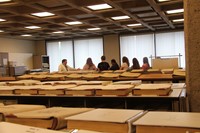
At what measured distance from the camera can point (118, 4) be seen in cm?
582

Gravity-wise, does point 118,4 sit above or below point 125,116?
above

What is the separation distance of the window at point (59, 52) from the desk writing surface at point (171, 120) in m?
11.9

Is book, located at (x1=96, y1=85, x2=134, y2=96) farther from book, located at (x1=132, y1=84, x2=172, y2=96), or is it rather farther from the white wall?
the white wall

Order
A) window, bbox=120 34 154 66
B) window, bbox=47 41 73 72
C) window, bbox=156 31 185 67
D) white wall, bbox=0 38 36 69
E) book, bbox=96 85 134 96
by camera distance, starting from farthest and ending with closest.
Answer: window, bbox=47 41 73 72 → window, bbox=120 34 154 66 → white wall, bbox=0 38 36 69 → window, bbox=156 31 185 67 → book, bbox=96 85 134 96

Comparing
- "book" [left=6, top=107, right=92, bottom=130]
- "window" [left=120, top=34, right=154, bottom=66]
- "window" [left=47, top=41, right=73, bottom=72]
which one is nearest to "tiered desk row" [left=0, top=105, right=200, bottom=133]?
"book" [left=6, top=107, right=92, bottom=130]

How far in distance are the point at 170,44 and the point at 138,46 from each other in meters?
1.38

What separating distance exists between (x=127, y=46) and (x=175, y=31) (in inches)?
85.0

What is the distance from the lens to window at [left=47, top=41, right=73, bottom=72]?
42.1ft

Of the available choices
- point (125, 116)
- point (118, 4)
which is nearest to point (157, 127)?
point (125, 116)

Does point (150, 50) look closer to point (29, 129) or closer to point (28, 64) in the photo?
point (28, 64)

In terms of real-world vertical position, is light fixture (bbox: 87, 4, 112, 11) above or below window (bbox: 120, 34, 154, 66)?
above

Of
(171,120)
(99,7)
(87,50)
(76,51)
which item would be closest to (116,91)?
(171,120)

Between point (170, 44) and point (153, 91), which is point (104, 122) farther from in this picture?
point (170, 44)

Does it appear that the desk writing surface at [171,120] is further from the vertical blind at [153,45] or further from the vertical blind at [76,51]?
the vertical blind at [76,51]
